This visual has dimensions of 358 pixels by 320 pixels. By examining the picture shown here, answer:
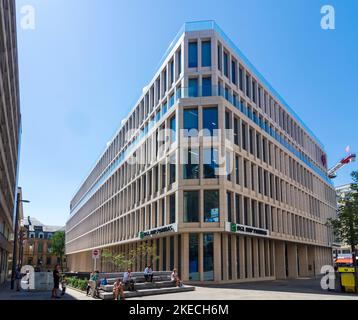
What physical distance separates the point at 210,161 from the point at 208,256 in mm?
7921

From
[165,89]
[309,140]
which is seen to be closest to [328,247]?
[309,140]

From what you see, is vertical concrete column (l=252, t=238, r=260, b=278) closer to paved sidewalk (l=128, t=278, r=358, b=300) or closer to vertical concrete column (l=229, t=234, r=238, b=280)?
vertical concrete column (l=229, t=234, r=238, b=280)

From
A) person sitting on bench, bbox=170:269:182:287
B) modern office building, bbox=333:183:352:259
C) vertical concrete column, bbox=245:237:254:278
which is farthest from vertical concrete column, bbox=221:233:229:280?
modern office building, bbox=333:183:352:259

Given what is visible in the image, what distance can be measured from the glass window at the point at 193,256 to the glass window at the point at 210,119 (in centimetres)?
918

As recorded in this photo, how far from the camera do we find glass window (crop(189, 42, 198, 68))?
37312 mm

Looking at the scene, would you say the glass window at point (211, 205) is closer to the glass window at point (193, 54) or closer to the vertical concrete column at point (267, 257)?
the vertical concrete column at point (267, 257)

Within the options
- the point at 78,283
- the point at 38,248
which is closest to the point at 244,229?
the point at 78,283

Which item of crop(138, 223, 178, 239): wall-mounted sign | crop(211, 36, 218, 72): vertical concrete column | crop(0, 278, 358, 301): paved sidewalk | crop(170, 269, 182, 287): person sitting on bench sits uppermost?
crop(211, 36, 218, 72): vertical concrete column

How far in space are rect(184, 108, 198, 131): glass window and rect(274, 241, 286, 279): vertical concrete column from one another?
1943 centimetres

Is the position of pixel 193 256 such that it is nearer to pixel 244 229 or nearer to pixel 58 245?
pixel 244 229

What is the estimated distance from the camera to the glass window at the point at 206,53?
3712 cm

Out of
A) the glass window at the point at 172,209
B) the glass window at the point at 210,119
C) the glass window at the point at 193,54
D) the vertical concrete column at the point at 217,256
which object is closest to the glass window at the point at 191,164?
the glass window at the point at 210,119
